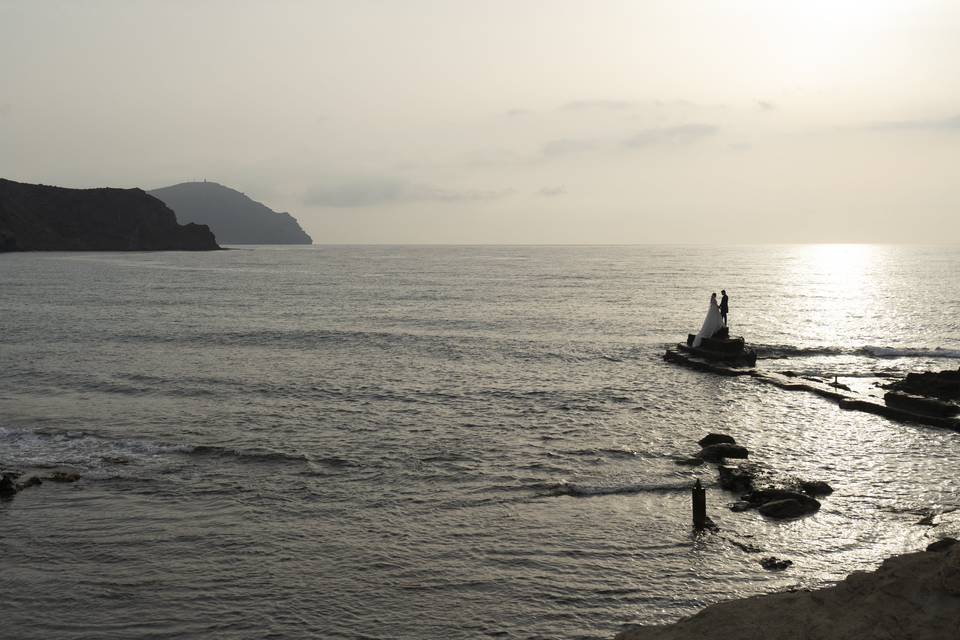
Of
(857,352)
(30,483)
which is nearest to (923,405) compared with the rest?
(857,352)

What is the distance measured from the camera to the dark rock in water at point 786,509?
1789 cm

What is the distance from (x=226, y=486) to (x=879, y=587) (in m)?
16.4

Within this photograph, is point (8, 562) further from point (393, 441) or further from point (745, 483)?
point (745, 483)

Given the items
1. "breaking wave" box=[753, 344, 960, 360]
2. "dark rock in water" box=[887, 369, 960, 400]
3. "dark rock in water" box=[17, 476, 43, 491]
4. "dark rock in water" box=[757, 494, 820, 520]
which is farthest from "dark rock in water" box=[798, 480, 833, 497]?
"breaking wave" box=[753, 344, 960, 360]

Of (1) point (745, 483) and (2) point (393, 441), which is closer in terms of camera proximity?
(1) point (745, 483)

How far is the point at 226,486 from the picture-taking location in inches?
799

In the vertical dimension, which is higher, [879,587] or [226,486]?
[879,587]

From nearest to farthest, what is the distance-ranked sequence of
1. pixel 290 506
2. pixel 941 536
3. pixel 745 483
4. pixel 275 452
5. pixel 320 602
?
pixel 320 602 → pixel 941 536 → pixel 290 506 → pixel 745 483 → pixel 275 452

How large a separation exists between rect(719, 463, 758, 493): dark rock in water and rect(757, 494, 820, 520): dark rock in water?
165 cm

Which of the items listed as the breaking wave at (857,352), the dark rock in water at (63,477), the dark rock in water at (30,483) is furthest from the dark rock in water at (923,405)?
the dark rock in water at (30,483)

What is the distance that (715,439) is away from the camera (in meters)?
24.3

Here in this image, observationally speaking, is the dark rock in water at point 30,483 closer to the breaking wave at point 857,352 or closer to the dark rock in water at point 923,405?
the dark rock in water at point 923,405

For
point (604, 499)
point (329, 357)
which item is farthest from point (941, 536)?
point (329, 357)

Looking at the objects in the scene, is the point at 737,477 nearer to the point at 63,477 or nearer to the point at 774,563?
the point at 774,563
